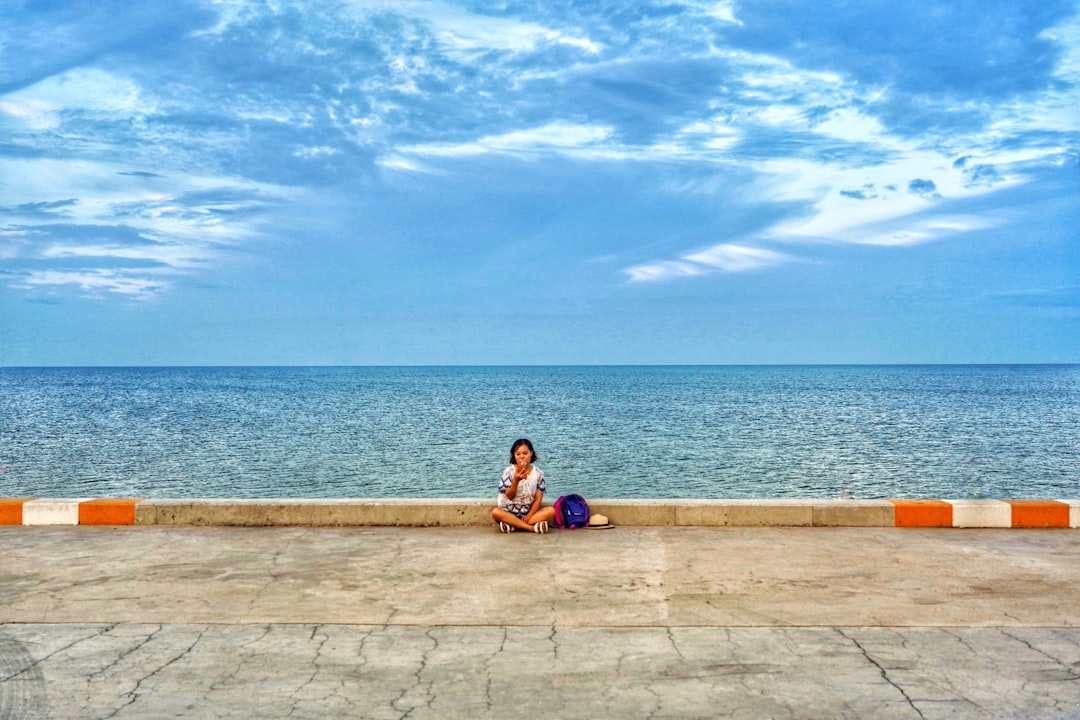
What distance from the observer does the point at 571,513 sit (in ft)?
33.1

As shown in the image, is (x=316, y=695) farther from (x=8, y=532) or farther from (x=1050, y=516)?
(x=1050, y=516)

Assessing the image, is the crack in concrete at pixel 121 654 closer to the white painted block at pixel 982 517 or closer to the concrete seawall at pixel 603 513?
the concrete seawall at pixel 603 513

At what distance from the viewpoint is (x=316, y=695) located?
5.09 meters

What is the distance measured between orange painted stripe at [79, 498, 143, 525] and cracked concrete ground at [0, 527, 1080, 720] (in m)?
0.57

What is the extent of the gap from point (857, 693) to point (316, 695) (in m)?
3.18

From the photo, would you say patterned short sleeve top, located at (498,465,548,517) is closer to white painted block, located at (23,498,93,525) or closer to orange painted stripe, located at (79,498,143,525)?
orange painted stripe, located at (79,498,143,525)

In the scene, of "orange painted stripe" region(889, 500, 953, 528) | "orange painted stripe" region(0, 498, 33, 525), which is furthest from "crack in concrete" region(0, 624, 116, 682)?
"orange painted stripe" region(889, 500, 953, 528)

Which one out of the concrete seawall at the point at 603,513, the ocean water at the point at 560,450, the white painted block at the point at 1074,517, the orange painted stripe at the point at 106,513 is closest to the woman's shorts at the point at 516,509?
the concrete seawall at the point at 603,513

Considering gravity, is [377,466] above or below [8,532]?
below

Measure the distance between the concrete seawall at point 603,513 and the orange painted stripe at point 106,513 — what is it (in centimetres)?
1

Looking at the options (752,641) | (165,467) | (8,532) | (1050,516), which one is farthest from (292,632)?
(165,467)

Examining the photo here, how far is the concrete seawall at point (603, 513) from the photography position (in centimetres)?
1006

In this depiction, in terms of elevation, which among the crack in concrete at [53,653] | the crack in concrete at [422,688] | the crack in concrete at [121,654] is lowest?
the crack in concrete at [422,688]

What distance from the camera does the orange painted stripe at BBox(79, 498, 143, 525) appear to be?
33.5 ft
